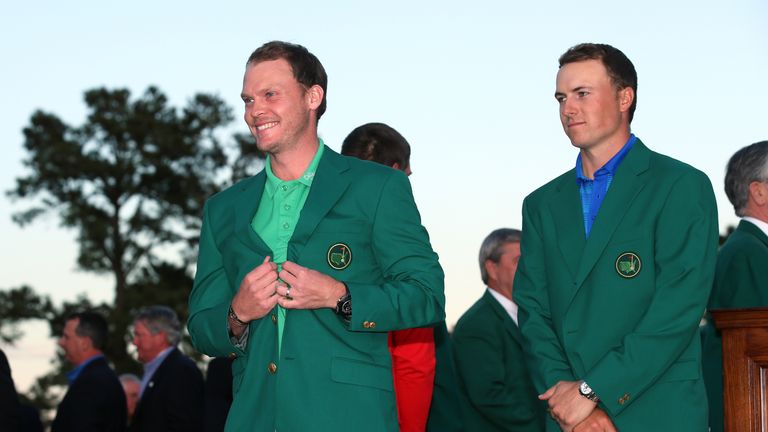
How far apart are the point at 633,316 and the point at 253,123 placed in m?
Answer: 1.37

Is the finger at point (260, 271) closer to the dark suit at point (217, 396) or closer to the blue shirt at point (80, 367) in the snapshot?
the dark suit at point (217, 396)

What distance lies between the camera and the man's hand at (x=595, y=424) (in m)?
3.77

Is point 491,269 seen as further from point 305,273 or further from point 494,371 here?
point 305,273

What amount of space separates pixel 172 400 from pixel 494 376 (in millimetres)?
3528

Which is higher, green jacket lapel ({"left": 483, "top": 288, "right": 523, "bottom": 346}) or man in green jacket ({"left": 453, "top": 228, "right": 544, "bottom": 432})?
green jacket lapel ({"left": 483, "top": 288, "right": 523, "bottom": 346})

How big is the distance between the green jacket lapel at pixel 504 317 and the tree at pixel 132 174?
2221cm

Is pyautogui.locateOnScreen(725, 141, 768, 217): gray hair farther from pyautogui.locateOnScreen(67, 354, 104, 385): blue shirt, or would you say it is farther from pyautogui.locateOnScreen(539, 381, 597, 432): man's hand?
pyautogui.locateOnScreen(67, 354, 104, 385): blue shirt

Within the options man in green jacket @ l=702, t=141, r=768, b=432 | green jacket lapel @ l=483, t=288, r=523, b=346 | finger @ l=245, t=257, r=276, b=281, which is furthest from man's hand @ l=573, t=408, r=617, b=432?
green jacket lapel @ l=483, t=288, r=523, b=346

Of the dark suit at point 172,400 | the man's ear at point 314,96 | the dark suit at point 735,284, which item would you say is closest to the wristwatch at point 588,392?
the man's ear at point 314,96

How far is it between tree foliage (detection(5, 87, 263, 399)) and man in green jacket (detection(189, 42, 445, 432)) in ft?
80.0

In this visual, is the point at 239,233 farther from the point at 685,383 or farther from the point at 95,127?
the point at 95,127

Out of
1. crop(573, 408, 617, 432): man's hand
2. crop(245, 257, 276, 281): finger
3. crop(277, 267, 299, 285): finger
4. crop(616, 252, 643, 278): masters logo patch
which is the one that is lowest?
crop(573, 408, 617, 432): man's hand

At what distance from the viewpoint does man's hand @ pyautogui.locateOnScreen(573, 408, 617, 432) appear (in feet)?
12.4

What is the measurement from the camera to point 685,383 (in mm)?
3842
